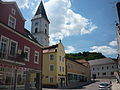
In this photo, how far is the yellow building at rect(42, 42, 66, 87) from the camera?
35.8 metres

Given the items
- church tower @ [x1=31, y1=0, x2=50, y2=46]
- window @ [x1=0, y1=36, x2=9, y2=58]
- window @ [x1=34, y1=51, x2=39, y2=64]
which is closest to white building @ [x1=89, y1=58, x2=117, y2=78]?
church tower @ [x1=31, y1=0, x2=50, y2=46]

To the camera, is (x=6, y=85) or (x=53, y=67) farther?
(x=53, y=67)

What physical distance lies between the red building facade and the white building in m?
66.2

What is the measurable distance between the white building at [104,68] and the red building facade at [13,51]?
6620 centimetres

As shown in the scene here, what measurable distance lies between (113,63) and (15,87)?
71.9 m

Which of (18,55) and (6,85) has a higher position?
(18,55)

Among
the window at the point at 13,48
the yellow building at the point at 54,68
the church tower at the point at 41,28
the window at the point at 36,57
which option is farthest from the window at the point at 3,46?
the church tower at the point at 41,28

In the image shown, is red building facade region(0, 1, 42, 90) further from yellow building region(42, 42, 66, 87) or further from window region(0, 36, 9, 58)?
yellow building region(42, 42, 66, 87)

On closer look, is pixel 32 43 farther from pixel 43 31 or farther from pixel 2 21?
pixel 43 31

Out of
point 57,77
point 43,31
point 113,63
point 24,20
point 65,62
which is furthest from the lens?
point 113,63

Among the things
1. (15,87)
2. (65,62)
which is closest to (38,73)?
(15,87)

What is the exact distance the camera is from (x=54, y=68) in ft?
119

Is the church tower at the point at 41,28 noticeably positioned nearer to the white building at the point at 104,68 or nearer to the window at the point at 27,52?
A: the window at the point at 27,52

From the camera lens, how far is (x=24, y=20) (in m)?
21.3
